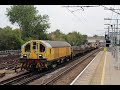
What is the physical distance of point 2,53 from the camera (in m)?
41.0

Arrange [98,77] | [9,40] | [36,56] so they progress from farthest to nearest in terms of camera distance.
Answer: [9,40]
[36,56]
[98,77]

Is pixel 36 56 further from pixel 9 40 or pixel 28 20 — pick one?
pixel 28 20

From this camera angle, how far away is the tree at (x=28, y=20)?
6288 cm

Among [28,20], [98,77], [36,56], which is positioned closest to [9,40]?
[28,20]

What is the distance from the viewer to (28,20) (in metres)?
65.1

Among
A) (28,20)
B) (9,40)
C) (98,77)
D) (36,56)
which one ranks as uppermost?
(28,20)

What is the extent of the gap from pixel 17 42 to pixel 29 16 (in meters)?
17.5

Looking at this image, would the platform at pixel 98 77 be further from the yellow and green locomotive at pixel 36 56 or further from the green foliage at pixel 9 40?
the green foliage at pixel 9 40

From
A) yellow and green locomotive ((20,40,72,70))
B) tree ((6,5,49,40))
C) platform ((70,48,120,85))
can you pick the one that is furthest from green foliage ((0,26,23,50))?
platform ((70,48,120,85))

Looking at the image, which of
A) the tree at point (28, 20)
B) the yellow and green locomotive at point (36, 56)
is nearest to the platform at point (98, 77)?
the yellow and green locomotive at point (36, 56)

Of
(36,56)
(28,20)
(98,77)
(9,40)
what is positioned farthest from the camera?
(28,20)

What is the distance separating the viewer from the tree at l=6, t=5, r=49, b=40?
62.9m
